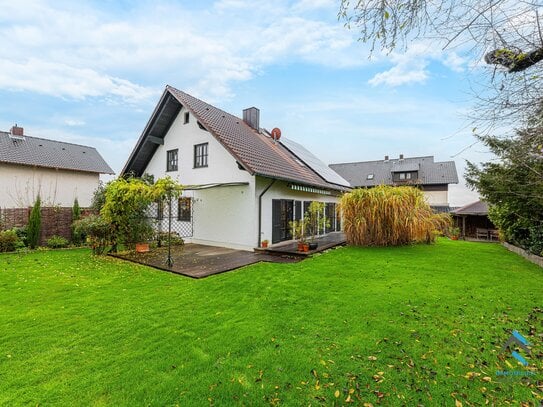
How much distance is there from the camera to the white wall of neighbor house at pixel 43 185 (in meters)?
16.1

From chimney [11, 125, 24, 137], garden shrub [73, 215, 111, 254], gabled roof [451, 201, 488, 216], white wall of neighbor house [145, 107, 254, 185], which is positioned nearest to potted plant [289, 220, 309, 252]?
white wall of neighbor house [145, 107, 254, 185]

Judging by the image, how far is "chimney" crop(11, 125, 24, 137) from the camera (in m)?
18.2

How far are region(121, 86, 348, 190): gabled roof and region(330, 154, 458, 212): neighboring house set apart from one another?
19303 millimetres

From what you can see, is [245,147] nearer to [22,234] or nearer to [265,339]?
[265,339]

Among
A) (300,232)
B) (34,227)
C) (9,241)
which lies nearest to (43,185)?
(34,227)

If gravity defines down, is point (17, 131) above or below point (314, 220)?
above

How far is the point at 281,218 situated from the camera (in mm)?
11305

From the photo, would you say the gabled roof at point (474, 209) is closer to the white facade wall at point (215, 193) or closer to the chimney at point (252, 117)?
the chimney at point (252, 117)

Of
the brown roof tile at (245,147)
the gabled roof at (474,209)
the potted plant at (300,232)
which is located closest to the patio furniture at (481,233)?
the gabled roof at (474,209)

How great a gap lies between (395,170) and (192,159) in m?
25.6

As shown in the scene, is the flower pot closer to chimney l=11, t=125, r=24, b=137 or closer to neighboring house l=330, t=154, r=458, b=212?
chimney l=11, t=125, r=24, b=137

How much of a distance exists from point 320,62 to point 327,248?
21.1 ft

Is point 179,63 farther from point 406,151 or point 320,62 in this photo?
point 406,151

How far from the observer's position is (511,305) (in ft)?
14.7
